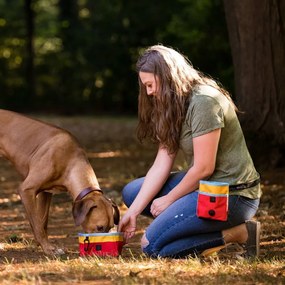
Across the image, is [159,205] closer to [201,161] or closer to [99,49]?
[201,161]

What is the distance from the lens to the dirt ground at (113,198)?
20.0 ft

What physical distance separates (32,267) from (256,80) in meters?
5.37

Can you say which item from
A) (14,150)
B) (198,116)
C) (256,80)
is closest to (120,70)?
(256,80)

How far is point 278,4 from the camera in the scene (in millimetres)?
9398

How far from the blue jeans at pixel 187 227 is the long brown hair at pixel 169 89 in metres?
0.44

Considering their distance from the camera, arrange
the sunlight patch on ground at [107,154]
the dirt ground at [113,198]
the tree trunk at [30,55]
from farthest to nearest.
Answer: the tree trunk at [30,55]
the sunlight patch on ground at [107,154]
the dirt ground at [113,198]

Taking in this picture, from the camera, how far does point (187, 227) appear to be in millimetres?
5352

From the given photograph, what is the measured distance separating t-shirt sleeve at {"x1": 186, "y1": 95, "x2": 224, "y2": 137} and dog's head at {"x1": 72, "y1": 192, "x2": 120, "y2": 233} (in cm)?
98

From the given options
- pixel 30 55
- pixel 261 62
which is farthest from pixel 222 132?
pixel 30 55

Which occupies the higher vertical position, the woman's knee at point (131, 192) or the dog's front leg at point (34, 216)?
the woman's knee at point (131, 192)

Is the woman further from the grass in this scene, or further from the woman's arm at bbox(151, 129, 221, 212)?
the grass

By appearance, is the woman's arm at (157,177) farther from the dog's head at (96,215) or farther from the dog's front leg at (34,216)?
the dog's front leg at (34,216)

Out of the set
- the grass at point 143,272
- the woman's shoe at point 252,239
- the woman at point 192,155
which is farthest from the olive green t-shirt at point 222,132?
the grass at point 143,272

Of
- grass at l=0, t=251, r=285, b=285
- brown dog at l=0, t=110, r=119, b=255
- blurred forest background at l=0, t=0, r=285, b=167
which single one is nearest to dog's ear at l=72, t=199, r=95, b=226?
brown dog at l=0, t=110, r=119, b=255
